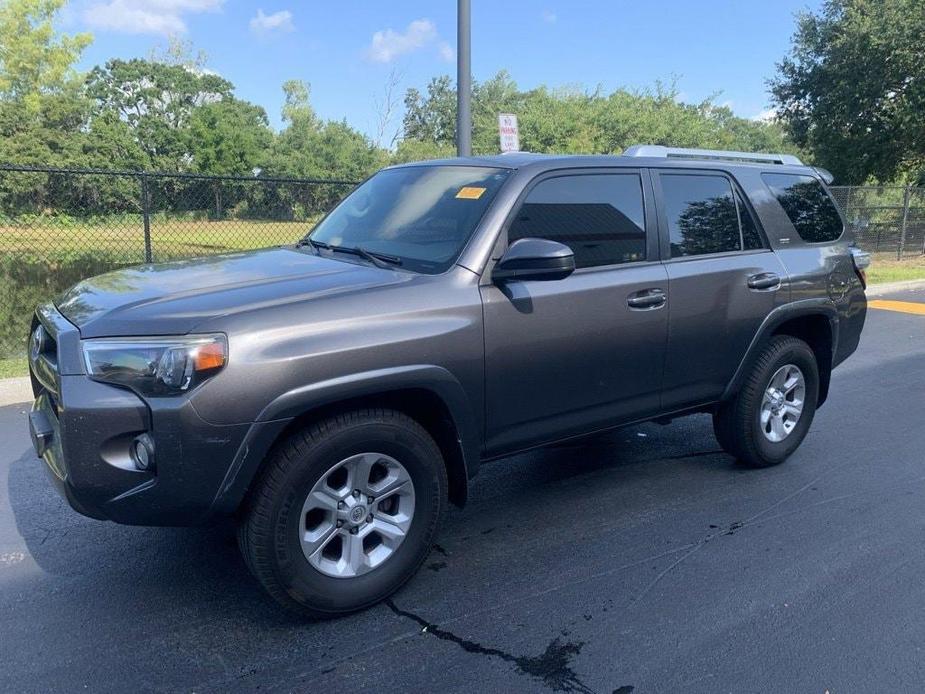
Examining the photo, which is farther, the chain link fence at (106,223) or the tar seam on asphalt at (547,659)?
the chain link fence at (106,223)

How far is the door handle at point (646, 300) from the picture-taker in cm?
374

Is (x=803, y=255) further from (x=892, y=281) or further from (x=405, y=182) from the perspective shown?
(x=892, y=281)

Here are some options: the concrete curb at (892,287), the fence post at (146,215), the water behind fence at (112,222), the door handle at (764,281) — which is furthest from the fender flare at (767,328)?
the concrete curb at (892,287)

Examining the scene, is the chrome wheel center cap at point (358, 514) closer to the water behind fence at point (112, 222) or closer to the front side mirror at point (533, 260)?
the front side mirror at point (533, 260)

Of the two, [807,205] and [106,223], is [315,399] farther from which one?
[106,223]

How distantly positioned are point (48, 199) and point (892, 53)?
20.4 m

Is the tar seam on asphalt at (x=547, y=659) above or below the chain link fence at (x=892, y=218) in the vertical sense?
below

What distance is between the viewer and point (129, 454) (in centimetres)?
262

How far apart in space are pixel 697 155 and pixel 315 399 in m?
3.05

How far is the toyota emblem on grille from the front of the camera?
3141 mm

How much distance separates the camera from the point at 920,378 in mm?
7184

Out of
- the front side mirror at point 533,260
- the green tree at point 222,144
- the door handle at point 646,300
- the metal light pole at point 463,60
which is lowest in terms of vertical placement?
the door handle at point 646,300

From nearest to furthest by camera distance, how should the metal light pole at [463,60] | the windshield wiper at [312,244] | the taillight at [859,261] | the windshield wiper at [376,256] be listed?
1. the windshield wiper at [376,256]
2. the windshield wiper at [312,244]
3. the taillight at [859,261]
4. the metal light pole at [463,60]

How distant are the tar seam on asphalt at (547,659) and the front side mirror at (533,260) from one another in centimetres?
149
